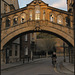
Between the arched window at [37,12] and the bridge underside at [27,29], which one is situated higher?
the arched window at [37,12]

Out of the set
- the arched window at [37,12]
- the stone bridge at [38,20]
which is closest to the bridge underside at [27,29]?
the stone bridge at [38,20]

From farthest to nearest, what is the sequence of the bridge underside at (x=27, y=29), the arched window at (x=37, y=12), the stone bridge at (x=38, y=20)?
the arched window at (x=37, y=12) < the stone bridge at (x=38, y=20) < the bridge underside at (x=27, y=29)

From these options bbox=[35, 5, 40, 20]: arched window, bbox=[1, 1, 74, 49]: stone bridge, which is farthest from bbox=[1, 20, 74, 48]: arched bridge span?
bbox=[35, 5, 40, 20]: arched window

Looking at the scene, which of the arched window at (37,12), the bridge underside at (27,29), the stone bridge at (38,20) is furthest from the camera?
the arched window at (37,12)

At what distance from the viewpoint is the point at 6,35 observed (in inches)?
889

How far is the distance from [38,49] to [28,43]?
19.1 metres

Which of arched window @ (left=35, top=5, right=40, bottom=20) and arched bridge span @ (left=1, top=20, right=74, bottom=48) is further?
arched window @ (left=35, top=5, right=40, bottom=20)

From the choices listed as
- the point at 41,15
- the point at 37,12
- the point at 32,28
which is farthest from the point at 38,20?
the point at 32,28

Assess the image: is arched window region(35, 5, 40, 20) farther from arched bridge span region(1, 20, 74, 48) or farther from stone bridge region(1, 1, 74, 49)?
arched bridge span region(1, 20, 74, 48)

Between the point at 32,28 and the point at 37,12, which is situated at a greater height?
the point at 37,12

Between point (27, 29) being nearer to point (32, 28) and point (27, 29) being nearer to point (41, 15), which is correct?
point (32, 28)

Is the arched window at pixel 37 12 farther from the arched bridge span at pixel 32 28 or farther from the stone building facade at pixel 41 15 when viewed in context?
the arched bridge span at pixel 32 28

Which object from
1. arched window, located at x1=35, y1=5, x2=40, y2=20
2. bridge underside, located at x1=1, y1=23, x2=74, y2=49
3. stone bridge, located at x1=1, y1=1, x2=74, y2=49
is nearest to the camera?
bridge underside, located at x1=1, y1=23, x2=74, y2=49

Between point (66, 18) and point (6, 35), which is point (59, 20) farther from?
point (6, 35)
